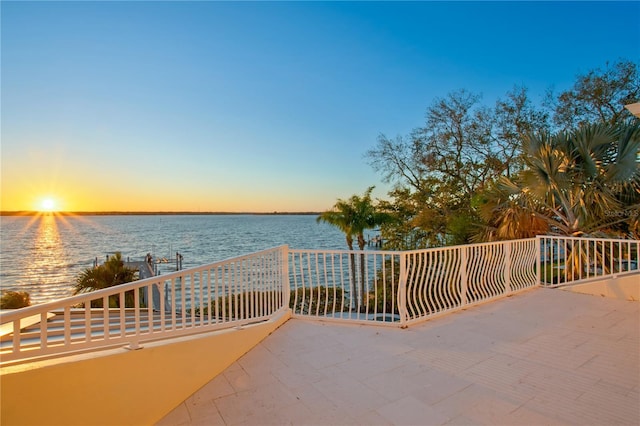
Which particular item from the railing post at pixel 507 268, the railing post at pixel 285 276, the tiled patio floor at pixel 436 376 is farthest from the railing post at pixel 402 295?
the railing post at pixel 507 268

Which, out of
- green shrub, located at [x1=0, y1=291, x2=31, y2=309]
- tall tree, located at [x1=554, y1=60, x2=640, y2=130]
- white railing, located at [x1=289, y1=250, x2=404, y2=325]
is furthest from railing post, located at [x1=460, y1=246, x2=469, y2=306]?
green shrub, located at [x1=0, y1=291, x2=31, y2=309]

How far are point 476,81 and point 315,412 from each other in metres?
12.0

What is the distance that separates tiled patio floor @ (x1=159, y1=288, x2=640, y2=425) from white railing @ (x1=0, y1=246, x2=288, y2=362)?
0.46 metres

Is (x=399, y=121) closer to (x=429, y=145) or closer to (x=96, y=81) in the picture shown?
(x=429, y=145)

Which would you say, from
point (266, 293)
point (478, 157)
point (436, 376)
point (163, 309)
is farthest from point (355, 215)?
point (163, 309)

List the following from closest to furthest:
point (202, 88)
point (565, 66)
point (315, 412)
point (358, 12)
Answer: point (315, 412)
point (358, 12)
point (202, 88)
point (565, 66)

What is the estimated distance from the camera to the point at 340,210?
13.4 m

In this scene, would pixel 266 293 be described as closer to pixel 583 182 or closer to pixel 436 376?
pixel 436 376

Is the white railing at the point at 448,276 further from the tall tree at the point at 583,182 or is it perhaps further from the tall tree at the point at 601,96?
the tall tree at the point at 601,96

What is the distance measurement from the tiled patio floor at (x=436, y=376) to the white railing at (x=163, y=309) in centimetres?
46

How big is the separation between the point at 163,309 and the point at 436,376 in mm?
2086

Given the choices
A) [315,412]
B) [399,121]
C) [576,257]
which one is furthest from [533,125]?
[315,412]

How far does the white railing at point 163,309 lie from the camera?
1574 millimetres

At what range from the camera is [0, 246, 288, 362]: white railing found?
1.57 meters
